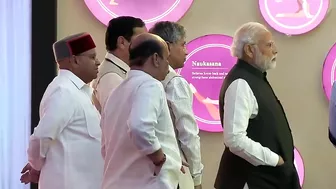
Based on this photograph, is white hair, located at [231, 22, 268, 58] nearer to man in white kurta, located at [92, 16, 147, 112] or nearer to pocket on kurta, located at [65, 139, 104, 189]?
man in white kurta, located at [92, 16, 147, 112]

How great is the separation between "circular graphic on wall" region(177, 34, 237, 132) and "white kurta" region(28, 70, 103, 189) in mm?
1307

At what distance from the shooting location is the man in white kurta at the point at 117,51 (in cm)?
277

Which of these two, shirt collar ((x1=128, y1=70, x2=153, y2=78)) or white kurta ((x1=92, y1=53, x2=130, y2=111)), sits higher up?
shirt collar ((x1=128, y1=70, x2=153, y2=78))

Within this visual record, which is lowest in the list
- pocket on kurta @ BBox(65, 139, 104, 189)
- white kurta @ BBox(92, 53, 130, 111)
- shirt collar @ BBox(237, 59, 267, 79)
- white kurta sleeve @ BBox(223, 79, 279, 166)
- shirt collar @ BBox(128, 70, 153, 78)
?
pocket on kurta @ BBox(65, 139, 104, 189)

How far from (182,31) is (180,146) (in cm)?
57

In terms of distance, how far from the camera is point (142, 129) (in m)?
2.16

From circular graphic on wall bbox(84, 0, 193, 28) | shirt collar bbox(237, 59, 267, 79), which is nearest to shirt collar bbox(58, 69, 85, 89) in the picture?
shirt collar bbox(237, 59, 267, 79)

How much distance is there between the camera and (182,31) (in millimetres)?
2895

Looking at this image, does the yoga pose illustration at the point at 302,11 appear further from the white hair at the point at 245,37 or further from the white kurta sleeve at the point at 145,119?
the white kurta sleeve at the point at 145,119

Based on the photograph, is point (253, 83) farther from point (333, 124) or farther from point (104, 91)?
point (333, 124)

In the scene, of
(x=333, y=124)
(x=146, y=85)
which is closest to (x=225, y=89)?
(x=146, y=85)

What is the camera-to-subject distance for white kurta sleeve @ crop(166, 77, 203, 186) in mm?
2727

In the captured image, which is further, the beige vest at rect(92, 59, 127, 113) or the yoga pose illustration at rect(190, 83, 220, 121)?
the yoga pose illustration at rect(190, 83, 220, 121)

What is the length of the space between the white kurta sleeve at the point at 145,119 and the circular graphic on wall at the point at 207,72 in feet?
5.28
